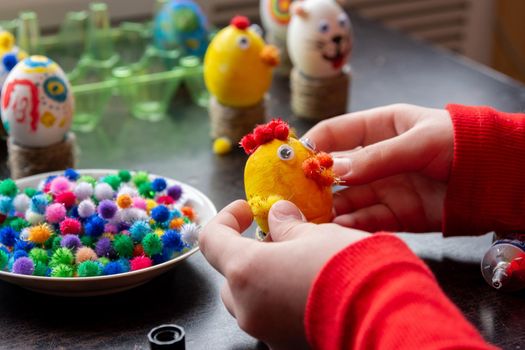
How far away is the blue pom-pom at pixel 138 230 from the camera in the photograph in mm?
749

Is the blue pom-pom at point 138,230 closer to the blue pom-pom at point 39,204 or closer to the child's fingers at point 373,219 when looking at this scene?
the blue pom-pom at point 39,204

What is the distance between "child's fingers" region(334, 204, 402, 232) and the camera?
0.84 metres

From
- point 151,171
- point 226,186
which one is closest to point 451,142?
point 226,186

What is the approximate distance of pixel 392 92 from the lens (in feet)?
4.04

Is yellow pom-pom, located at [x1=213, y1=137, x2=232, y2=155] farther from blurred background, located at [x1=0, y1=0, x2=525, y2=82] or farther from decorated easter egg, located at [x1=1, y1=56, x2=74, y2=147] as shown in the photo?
blurred background, located at [x1=0, y1=0, x2=525, y2=82]

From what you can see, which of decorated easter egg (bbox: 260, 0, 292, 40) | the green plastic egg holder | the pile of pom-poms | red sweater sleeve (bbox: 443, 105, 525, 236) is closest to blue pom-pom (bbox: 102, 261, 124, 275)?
the pile of pom-poms

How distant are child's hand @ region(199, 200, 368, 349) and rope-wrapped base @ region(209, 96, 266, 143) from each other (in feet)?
1.44

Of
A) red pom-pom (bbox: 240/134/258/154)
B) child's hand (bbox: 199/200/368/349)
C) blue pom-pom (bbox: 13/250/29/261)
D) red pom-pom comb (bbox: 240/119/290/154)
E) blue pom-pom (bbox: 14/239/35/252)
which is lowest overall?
blue pom-pom (bbox: 14/239/35/252)

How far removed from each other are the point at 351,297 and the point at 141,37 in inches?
32.8

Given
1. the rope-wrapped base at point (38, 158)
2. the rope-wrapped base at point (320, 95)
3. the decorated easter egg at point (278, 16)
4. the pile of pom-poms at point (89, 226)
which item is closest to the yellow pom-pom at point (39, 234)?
the pile of pom-poms at point (89, 226)

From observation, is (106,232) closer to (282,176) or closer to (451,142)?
(282,176)

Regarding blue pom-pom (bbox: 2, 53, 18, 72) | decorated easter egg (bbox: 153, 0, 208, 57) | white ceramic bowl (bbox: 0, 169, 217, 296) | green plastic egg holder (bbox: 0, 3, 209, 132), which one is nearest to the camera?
white ceramic bowl (bbox: 0, 169, 217, 296)

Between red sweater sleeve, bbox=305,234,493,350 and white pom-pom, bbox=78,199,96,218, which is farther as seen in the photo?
white pom-pom, bbox=78,199,96,218

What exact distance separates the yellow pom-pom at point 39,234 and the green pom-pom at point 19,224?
28mm
